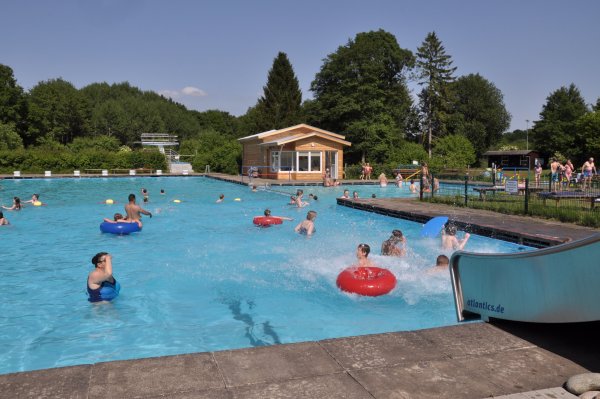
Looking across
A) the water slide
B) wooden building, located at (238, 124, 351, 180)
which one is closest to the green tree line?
wooden building, located at (238, 124, 351, 180)

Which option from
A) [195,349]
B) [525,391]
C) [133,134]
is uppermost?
[133,134]

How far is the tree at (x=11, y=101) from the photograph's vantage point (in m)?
54.1

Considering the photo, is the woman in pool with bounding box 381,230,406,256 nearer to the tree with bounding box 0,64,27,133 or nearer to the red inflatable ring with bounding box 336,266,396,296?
the red inflatable ring with bounding box 336,266,396,296

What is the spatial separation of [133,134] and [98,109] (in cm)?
631

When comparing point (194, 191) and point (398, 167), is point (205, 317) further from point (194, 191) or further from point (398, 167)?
point (398, 167)

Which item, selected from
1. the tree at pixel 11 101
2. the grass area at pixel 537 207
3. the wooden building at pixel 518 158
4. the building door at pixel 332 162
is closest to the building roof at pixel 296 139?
the building door at pixel 332 162

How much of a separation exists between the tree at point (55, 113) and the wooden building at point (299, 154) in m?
34.2

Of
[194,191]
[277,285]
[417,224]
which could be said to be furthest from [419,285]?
[194,191]

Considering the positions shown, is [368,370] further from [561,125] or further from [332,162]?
[561,125]

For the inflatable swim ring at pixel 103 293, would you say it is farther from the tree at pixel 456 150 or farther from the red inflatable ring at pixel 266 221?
the tree at pixel 456 150

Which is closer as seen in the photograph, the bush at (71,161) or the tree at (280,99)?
the bush at (71,161)

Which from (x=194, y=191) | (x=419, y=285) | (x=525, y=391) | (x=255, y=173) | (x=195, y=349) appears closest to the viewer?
(x=525, y=391)

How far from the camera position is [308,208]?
68.3ft

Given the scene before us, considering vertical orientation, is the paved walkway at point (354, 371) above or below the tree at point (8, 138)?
below
